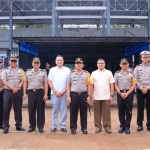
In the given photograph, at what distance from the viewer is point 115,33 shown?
18.6 meters

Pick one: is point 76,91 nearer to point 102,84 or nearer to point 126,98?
point 102,84

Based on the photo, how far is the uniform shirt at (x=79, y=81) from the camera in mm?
4445

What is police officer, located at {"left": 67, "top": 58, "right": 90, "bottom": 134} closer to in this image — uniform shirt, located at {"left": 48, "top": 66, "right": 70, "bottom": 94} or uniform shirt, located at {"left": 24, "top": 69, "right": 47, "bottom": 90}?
uniform shirt, located at {"left": 48, "top": 66, "right": 70, "bottom": 94}

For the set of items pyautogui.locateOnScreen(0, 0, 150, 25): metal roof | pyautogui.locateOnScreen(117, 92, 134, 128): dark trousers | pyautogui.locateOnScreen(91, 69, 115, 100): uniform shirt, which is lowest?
pyautogui.locateOnScreen(117, 92, 134, 128): dark trousers

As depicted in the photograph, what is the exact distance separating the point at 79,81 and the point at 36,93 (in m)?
0.98

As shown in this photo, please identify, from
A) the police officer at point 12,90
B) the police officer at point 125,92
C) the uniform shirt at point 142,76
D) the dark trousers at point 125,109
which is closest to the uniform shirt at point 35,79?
the police officer at point 12,90

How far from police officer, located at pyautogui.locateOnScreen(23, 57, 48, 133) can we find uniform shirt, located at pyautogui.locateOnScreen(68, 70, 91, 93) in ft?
2.04

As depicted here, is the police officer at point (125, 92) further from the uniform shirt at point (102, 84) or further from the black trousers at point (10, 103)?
the black trousers at point (10, 103)

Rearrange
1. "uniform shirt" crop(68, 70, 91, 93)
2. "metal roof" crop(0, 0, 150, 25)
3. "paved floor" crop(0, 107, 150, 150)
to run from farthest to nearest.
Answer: "metal roof" crop(0, 0, 150, 25) → "uniform shirt" crop(68, 70, 91, 93) → "paved floor" crop(0, 107, 150, 150)

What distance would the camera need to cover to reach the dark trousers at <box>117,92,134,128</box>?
14.9ft

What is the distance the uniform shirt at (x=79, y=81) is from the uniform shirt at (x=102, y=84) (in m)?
0.19

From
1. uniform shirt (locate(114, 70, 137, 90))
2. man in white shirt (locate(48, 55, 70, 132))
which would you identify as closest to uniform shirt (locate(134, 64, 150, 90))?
uniform shirt (locate(114, 70, 137, 90))

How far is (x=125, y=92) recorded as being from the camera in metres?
4.57

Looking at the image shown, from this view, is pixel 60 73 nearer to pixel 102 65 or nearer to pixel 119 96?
pixel 102 65
